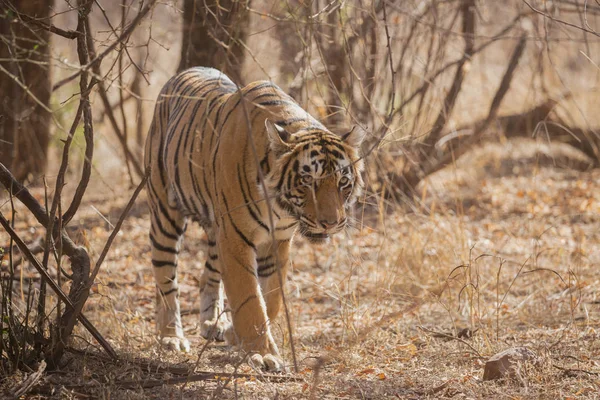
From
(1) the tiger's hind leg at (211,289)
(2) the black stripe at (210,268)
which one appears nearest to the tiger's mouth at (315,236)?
(1) the tiger's hind leg at (211,289)

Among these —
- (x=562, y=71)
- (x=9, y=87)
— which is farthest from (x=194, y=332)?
(x=562, y=71)

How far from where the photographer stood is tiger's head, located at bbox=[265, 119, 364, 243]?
3912 millimetres

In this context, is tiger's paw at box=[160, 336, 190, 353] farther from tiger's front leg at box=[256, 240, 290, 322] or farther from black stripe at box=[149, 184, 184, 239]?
black stripe at box=[149, 184, 184, 239]

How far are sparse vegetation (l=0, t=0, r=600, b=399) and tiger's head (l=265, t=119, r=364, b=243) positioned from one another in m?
0.21

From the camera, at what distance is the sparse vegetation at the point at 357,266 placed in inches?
130

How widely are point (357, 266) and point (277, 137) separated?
7.92 ft

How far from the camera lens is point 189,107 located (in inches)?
195

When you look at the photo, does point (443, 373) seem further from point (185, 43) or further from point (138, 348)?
point (185, 43)

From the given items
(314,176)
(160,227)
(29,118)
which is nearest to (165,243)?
(160,227)

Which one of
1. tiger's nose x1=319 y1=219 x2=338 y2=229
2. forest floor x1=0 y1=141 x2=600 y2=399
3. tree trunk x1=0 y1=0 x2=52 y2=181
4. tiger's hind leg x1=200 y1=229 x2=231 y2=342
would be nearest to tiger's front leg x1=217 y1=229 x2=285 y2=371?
forest floor x1=0 y1=141 x2=600 y2=399

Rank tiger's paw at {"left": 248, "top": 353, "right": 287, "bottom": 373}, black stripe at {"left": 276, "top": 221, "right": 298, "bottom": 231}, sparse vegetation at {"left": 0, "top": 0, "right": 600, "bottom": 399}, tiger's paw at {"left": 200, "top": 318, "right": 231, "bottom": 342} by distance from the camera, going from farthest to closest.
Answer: tiger's paw at {"left": 200, "top": 318, "right": 231, "bottom": 342} < black stripe at {"left": 276, "top": 221, "right": 298, "bottom": 231} < tiger's paw at {"left": 248, "top": 353, "right": 287, "bottom": 373} < sparse vegetation at {"left": 0, "top": 0, "right": 600, "bottom": 399}

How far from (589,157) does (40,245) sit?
706 cm

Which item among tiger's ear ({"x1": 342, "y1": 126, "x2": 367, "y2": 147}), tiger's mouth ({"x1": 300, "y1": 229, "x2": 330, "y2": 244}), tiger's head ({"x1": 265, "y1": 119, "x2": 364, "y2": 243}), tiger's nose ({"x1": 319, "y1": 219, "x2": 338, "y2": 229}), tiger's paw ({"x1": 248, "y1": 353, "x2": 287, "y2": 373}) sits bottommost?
tiger's paw ({"x1": 248, "y1": 353, "x2": 287, "y2": 373})

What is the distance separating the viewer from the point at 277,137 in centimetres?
396
